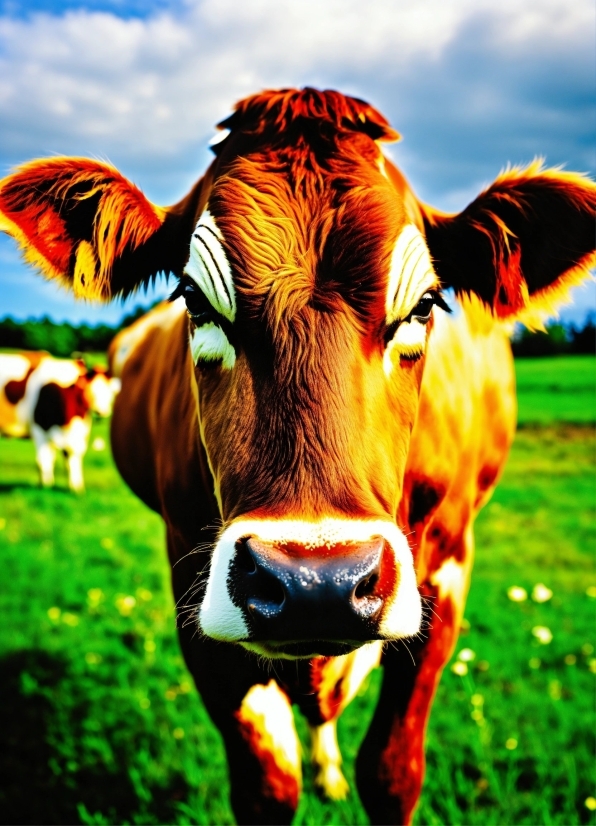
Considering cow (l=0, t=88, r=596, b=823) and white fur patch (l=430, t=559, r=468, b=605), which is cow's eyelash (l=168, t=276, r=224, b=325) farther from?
white fur patch (l=430, t=559, r=468, b=605)

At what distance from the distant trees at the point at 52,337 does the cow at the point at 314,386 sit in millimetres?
13290

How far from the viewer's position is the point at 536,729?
142 inches

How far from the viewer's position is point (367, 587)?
1426 mm

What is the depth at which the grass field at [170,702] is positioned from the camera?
314cm

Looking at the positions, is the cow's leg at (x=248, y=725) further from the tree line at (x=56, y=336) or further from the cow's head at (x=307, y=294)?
the tree line at (x=56, y=336)

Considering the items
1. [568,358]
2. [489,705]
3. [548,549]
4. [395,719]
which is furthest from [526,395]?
[395,719]

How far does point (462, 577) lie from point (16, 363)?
9820mm

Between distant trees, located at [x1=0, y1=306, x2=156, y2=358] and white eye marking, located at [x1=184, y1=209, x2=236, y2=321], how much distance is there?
13.7m

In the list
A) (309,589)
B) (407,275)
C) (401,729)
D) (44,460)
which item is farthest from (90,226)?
(44,460)

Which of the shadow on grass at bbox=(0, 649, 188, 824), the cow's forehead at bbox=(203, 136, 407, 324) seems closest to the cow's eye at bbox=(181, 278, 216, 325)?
the cow's forehead at bbox=(203, 136, 407, 324)

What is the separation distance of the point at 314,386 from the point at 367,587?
450 mm

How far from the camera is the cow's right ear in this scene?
82.2 inches

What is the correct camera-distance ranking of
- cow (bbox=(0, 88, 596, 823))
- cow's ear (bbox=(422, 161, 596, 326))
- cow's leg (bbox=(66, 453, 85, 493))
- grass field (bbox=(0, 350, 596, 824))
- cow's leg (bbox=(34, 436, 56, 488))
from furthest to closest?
1. cow's leg (bbox=(34, 436, 56, 488))
2. cow's leg (bbox=(66, 453, 85, 493))
3. grass field (bbox=(0, 350, 596, 824))
4. cow's ear (bbox=(422, 161, 596, 326))
5. cow (bbox=(0, 88, 596, 823))

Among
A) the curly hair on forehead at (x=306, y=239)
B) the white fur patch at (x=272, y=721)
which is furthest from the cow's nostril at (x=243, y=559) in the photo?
the white fur patch at (x=272, y=721)
